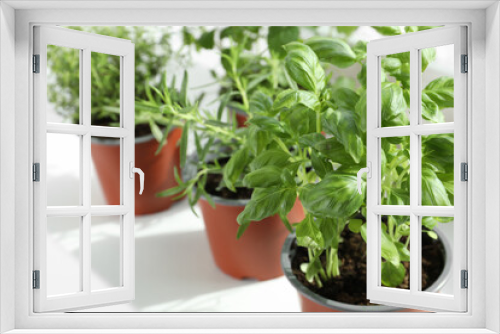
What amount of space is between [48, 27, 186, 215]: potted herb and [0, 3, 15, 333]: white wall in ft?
2.24

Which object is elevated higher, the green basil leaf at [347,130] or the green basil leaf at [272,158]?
the green basil leaf at [347,130]

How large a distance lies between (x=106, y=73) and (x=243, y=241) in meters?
0.99

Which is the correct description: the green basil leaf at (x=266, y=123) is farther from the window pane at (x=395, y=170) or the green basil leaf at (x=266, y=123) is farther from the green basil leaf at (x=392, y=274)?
the green basil leaf at (x=392, y=274)

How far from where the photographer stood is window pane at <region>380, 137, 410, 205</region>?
92 cm

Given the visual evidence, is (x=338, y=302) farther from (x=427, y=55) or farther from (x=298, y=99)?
(x=427, y=55)

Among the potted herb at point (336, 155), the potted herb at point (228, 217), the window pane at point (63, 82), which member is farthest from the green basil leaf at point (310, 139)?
the window pane at point (63, 82)

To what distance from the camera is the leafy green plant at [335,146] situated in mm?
877

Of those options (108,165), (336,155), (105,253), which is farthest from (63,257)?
(336,155)

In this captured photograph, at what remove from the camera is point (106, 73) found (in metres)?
1.86

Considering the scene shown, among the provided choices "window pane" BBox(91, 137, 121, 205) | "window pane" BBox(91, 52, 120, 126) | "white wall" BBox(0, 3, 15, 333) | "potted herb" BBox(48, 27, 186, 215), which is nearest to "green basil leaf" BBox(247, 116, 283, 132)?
"white wall" BBox(0, 3, 15, 333)

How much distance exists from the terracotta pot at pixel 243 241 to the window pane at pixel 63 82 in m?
0.82

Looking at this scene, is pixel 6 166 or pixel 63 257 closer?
pixel 6 166

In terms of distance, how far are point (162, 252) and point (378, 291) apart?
85 cm

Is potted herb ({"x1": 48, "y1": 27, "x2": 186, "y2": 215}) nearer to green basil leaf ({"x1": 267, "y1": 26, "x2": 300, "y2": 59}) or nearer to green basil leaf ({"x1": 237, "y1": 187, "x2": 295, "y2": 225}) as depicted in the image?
green basil leaf ({"x1": 267, "y1": 26, "x2": 300, "y2": 59})
